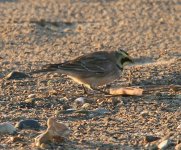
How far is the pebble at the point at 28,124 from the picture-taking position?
27.0ft

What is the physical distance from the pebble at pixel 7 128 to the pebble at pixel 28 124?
14 cm

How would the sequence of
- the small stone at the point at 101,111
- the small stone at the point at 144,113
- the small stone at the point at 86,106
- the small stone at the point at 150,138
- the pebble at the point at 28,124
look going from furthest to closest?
1. the small stone at the point at 86,106
2. the small stone at the point at 101,111
3. the small stone at the point at 144,113
4. the pebble at the point at 28,124
5. the small stone at the point at 150,138

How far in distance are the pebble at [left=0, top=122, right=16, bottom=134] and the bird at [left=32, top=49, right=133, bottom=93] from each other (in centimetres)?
202

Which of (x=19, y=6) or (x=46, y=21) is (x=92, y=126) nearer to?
(x=46, y=21)

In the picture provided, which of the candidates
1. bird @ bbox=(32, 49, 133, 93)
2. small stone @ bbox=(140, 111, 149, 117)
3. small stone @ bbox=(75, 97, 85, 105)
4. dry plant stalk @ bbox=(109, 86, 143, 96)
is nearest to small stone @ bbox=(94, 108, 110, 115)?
small stone @ bbox=(140, 111, 149, 117)

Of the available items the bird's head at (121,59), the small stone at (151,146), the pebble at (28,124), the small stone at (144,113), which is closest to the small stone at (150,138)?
the small stone at (151,146)

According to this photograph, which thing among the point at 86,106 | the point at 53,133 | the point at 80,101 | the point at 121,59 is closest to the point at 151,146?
the point at 53,133

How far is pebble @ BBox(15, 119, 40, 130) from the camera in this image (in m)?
8.23

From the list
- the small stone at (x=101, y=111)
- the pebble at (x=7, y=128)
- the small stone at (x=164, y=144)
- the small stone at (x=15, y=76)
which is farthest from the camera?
the small stone at (x=15, y=76)

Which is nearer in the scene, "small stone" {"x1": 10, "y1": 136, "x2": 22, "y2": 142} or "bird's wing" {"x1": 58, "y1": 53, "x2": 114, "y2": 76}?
"small stone" {"x1": 10, "y1": 136, "x2": 22, "y2": 142}

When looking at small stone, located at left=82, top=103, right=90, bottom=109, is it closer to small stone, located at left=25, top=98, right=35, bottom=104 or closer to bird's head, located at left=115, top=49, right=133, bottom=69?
small stone, located at left=25, top=98, right=35, bottom=104

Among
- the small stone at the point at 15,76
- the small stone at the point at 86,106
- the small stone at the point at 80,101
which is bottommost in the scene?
the small stone at the point at 86,106

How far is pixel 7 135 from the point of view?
798 cm

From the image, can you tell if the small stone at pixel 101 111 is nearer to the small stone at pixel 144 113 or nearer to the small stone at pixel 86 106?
the small stone at pixel 86 106
